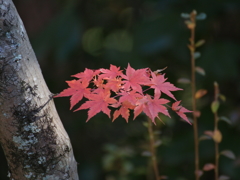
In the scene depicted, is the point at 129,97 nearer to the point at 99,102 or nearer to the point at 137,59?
the point at 99,102

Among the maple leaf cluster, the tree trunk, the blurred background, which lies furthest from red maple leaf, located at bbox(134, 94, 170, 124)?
the blurred background

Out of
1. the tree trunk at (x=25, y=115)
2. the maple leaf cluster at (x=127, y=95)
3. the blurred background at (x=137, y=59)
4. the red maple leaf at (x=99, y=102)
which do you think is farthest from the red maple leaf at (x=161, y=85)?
the blurred background at (x=137, y=59)

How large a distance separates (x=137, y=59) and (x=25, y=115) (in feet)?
4.16

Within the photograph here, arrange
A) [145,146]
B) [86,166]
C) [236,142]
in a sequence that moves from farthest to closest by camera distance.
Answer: [86,166] → [145,146] → [236,142]

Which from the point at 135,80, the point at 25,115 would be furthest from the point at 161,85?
the point at 25,115

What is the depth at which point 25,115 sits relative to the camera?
61 centimetres

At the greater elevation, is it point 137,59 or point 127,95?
point 137,59

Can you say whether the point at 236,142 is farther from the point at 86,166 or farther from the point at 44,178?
the point at 44,178

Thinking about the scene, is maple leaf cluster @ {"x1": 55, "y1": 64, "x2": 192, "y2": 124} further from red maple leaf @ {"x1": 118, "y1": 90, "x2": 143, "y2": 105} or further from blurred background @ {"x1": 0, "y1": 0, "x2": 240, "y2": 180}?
blurred background @ {"x1": 0, "y1": 0, "x2": 240, "y2": 180}

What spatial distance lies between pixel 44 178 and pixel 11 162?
78 mm

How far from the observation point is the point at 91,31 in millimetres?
2232

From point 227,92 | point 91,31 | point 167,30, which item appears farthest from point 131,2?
point 227,92

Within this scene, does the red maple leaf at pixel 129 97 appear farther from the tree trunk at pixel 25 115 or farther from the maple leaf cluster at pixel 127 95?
the tree trunk at pixel 25 115

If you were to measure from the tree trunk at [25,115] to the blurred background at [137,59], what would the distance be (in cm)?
87
